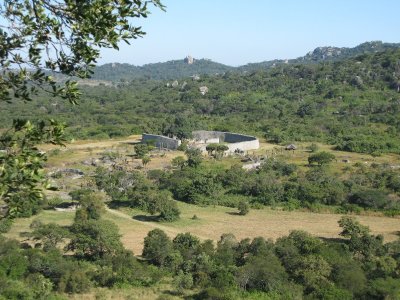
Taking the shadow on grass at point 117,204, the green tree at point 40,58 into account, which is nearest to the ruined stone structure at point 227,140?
the shadow on grass at point 117,204

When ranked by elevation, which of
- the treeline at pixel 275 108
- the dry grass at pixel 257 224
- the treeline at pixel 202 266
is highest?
the treeline at pixel 275 108

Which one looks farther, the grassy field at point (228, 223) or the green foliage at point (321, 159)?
the green foliage at point (321, 159)

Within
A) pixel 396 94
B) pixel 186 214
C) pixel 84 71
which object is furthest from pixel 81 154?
pixel 396 94

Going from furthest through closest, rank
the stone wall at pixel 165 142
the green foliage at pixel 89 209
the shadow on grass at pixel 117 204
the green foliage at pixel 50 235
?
1. the stone wall at pixel 165 142
2. the shadow on grass at pixel 117 204
3. the green foliage at pixel 89 209
4. the green foliage at pixel 50 235

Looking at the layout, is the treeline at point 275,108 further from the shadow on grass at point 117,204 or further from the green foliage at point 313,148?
the shadow on grass at point 117,204

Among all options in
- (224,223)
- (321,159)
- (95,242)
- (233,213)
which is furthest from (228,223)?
(321,159)

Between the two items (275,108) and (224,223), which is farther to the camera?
(275,108)

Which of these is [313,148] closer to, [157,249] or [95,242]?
[157,249]

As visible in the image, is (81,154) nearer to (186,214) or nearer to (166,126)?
(166,126)
